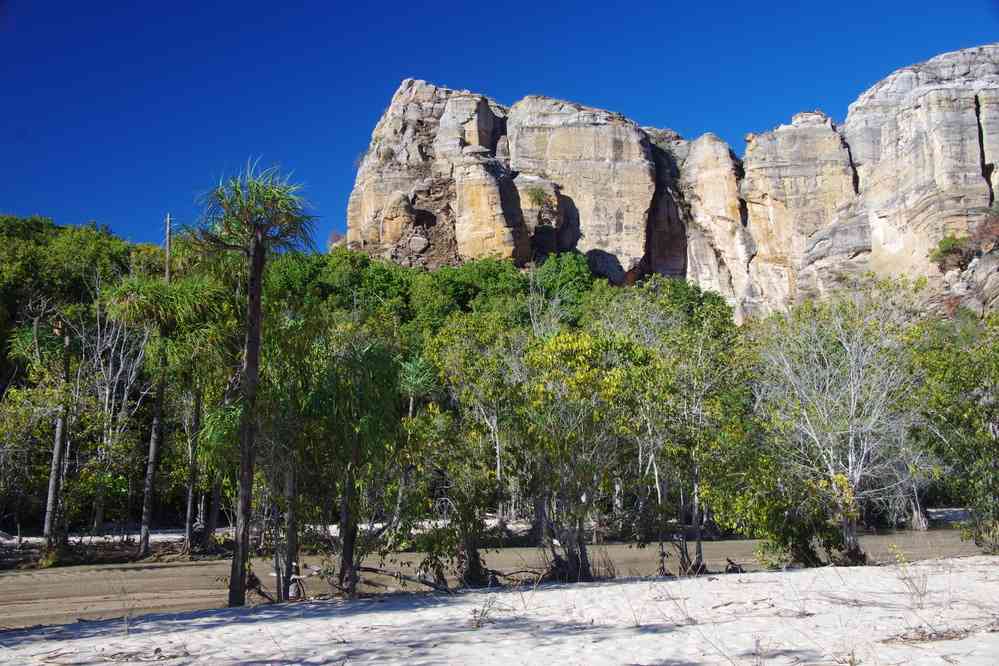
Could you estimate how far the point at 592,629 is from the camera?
812 centimetres

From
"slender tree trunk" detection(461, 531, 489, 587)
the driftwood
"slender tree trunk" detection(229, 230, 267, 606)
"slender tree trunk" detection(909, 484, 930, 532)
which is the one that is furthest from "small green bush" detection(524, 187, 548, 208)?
"slender tree trunk" detection(229, 230, 267, 606)

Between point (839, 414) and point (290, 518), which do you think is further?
point (839, 414)

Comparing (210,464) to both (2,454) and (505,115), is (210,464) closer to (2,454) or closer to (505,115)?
(2,454)

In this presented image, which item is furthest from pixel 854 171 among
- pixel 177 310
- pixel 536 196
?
pixel 177 310

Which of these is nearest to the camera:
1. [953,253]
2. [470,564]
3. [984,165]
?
[470,564]

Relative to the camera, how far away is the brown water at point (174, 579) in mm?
13055

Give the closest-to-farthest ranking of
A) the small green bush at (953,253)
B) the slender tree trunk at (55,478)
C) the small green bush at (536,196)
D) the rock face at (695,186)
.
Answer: the slender tree trunk at (55,478), the small green bush at (953,253), the rock face at (695,186), the small green bush at (536,196)

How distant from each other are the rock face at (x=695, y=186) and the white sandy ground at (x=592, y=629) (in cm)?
3827

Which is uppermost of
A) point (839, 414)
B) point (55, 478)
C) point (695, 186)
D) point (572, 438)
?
point (695, 186)

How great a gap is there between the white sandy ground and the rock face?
3827 centimetres

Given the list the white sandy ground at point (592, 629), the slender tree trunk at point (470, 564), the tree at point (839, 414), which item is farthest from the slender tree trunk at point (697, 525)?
the slender tree trunk at point (470, 564)

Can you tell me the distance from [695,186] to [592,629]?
180 feet

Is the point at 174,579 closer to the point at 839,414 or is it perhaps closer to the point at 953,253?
the point at 839,414

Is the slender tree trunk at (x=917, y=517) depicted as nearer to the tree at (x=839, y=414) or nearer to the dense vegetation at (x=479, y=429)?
the tree at (x=839, y=414)
